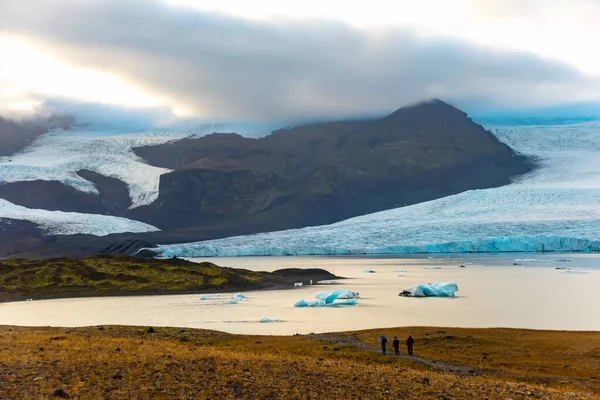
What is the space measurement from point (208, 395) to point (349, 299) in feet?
130

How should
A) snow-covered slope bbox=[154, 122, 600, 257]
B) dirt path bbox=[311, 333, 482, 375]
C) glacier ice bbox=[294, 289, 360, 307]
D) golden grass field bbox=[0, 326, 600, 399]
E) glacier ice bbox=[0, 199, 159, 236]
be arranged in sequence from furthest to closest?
1. glacier ice bbox=[0, 199, 159, 236]
2. snow-covered slope bbox=[154, 122, 600, 257]
3. glacier ice bbox=[294, 289, 360, 307]
4. dirt path bbox=[311, 333, 482, 375]
5. golden grass field bbox=[0, 326, 600, 399]

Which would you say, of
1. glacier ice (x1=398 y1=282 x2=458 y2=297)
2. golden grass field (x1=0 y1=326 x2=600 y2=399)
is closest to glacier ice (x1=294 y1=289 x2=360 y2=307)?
glacier ice (x1=398 y1=282 x2=458 y2=297)

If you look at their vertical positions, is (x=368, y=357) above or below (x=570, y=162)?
below

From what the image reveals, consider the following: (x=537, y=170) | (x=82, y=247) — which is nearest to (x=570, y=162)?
(x=537, y=170)

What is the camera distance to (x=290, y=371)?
20547mm

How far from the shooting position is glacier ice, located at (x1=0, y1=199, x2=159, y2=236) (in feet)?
580

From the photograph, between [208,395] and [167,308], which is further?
[167,308]

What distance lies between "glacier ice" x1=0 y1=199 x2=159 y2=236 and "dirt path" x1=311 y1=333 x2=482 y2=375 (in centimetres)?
14886

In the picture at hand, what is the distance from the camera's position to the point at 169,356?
22.2 m

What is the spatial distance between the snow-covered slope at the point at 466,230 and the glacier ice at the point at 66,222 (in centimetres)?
3827

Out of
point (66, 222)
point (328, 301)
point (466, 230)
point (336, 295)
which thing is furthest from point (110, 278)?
point (66, 222)

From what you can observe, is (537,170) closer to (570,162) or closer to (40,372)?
(570,162)

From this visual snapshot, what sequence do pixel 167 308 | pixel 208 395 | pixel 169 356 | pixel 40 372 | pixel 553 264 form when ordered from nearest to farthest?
1. pixel 208 395
2. pixel 40 372
3. pixel 169 356
4. pixel 167 308
5. pixel 553 264

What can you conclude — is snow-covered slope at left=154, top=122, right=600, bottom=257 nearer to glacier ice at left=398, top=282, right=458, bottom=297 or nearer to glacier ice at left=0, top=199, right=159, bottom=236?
glacier ice at left=0, top=199, right=159, bottom=236
